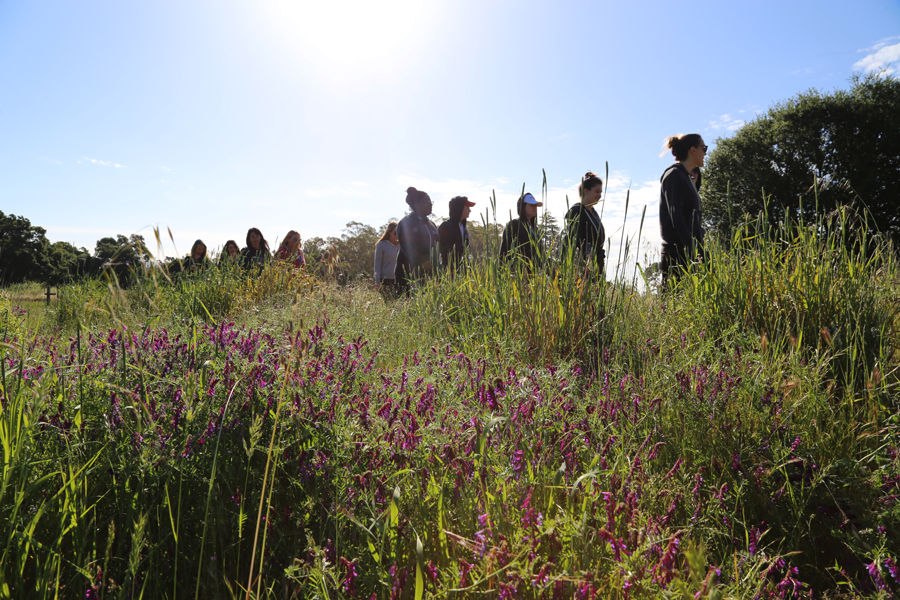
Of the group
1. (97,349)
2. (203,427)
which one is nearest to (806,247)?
(203,427)

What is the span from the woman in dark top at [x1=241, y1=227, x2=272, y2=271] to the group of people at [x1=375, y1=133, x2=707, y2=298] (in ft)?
9.85

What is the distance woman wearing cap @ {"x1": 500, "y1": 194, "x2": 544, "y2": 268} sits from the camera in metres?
3.46

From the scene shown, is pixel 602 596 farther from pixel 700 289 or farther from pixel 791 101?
pixel 791 101

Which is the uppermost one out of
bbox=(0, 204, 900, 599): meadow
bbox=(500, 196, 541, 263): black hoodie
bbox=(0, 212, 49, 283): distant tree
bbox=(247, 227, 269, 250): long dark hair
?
bbox=(0, 212, 49, 283): distant tree

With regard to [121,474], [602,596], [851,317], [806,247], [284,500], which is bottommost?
[602,596]

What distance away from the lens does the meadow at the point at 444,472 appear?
1.16 m

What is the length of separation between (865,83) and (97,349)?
75.4 ft

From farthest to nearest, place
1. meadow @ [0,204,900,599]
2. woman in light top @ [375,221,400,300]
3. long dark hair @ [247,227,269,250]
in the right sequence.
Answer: long dark hair @ [247,227,269,250] → woman in light top @ [375,221,400,300] → meadow @ [0,204,900,599]

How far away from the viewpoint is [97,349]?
215cm

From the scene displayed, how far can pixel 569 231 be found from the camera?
343 centimetres

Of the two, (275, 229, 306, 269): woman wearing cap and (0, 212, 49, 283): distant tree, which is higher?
(0, 212, 49, 283): distant tree

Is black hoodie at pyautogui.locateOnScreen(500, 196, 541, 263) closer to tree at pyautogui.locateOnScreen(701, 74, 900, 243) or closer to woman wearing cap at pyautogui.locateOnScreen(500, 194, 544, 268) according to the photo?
woman wearing cap at pyautogui.locateOnScreen(500, 194, 544, 268)

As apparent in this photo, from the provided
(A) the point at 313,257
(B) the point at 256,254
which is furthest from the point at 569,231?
(B) the point at 256,254

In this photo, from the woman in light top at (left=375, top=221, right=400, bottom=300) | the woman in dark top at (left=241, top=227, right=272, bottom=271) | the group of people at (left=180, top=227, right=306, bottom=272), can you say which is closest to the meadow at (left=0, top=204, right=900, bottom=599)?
the woman in light top at (left=375, top=221, right=400, bottom=300)
